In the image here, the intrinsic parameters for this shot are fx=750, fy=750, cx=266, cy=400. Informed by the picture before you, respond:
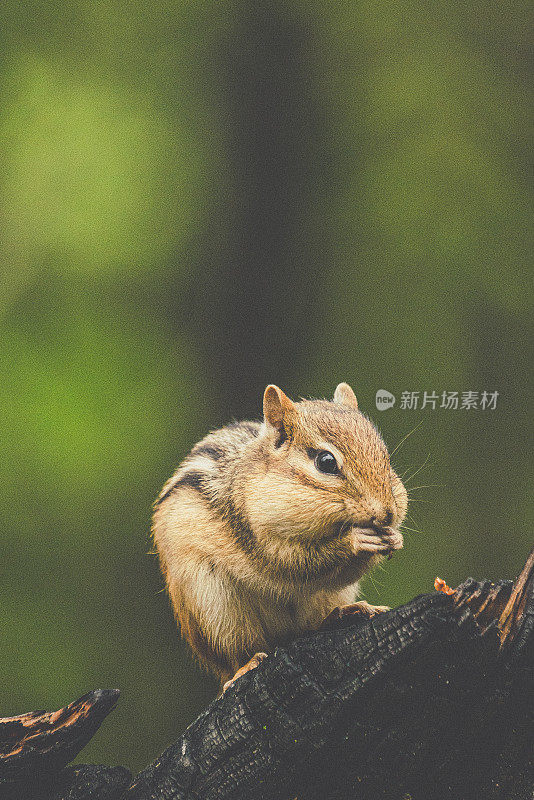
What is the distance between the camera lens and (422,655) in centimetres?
87

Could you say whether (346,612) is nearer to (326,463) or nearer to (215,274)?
(326,463)

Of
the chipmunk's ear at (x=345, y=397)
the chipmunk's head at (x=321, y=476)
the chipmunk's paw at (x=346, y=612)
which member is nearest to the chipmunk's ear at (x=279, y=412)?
the chipmunk's head at (x=321, y=476)

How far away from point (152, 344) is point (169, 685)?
0.90 meters

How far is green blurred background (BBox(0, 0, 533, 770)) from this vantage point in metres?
1.87

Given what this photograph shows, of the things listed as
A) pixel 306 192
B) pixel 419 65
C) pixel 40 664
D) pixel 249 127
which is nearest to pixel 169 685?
pixel 40 664

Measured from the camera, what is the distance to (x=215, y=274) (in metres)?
1.98

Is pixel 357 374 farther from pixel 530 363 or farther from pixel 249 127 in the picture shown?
pixel 249 127

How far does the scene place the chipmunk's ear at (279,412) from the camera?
1116 mm

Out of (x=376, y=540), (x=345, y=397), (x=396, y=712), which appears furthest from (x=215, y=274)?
(x=396, y=712)

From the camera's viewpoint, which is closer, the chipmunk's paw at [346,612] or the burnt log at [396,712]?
the burnt log at [396,712]

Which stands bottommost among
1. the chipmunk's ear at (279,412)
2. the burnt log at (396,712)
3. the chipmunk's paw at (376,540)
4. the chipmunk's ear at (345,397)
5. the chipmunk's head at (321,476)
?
the burnt log at (396,712)

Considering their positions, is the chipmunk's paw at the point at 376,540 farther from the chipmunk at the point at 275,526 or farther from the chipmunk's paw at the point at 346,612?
the chipmunk's paw at the point at 346,612

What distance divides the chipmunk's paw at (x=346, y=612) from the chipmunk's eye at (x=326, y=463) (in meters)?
0.24

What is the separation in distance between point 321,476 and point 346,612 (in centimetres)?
24
